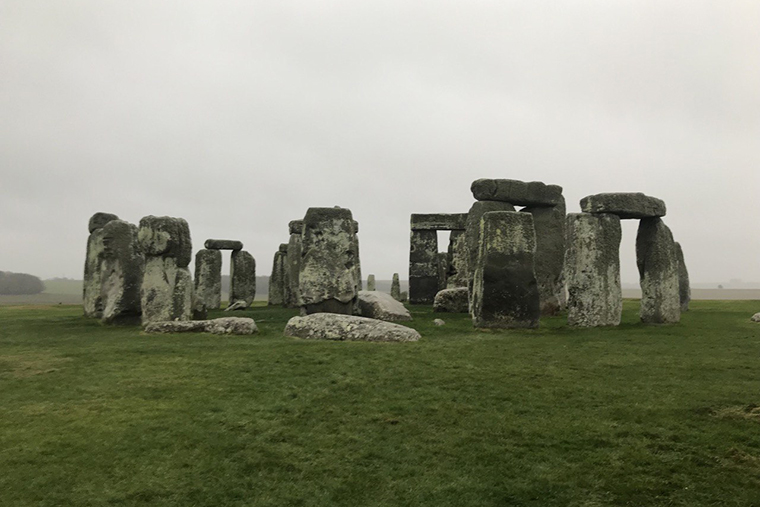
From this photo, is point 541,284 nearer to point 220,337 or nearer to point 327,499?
point 220,337

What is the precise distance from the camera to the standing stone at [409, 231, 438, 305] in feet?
72.0

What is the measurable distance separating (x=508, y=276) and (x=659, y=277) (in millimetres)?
3450

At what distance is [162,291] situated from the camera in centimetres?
1147

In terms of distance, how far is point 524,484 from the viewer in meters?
4.04

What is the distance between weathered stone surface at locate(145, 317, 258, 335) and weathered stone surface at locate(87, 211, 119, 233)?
6.38 meters

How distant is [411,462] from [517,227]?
708cm

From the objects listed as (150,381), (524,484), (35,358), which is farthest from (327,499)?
(35,358)

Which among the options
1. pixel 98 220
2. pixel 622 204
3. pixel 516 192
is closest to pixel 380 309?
pixel 516 192

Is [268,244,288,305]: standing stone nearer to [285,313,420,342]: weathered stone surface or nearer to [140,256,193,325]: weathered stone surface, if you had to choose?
[140,256,193,325]: weathered stone surface

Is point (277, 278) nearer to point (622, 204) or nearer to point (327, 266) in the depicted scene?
point (327, 266)

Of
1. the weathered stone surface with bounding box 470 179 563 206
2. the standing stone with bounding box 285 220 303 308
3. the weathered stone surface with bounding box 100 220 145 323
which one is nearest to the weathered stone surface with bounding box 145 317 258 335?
the weathered stone surface with bounding box 100 220 145 323

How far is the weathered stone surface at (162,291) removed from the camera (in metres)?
11.4

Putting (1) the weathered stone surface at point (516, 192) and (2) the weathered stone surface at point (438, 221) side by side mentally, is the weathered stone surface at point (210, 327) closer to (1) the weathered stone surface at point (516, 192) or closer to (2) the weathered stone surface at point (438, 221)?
(1) the weathered stone surface at point (516, 192)

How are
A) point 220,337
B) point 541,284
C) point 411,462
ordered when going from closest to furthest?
point 411,462 → point 220,337 → point 541,284
